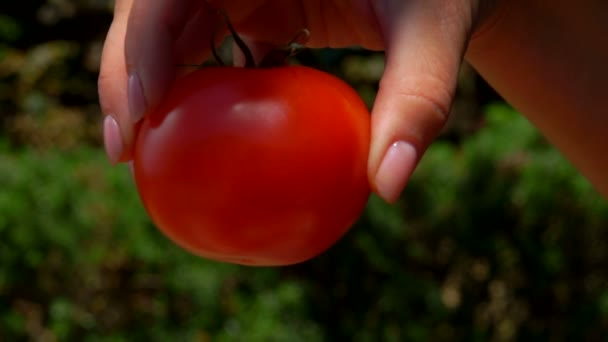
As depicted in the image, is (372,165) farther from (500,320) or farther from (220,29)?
(500,320)

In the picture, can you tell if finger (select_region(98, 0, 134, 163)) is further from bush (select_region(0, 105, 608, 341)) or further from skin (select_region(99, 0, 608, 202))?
bush (select_region(0, 105, 608, 341))

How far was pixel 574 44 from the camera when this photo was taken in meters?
1.14

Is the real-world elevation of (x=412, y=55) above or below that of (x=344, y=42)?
above

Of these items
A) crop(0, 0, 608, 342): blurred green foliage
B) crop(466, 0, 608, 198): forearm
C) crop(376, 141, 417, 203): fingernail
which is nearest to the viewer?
crop(376, 141, 417, 203): fingernail

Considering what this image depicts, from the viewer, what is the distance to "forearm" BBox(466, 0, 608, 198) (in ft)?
3.62

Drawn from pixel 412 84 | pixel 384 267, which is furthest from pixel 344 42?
pixel 384 267

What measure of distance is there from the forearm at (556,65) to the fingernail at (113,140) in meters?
0.49

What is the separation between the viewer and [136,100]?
86 centimetres

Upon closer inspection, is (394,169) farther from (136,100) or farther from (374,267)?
(374,267)

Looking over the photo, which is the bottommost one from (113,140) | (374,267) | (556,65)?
(374,267)

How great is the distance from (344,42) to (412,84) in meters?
0.39

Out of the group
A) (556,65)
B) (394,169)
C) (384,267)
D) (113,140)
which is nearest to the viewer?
(394,169)

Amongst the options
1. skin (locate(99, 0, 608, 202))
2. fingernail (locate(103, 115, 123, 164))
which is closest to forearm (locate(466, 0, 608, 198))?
skin (locate(99, 0, 608, 202))

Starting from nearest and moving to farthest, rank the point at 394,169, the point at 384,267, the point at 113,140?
the point at 394,169 → the point at 113,140 → the point at 384,267
